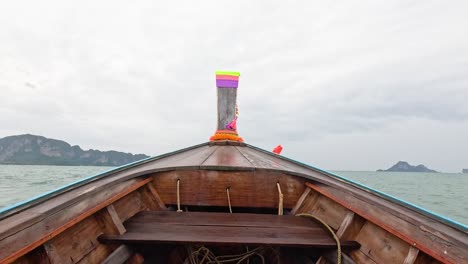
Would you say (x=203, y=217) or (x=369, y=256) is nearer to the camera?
(x=369, y=256)

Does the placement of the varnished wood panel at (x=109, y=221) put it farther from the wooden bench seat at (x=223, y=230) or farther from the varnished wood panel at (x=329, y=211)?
the varnished wood panel at (x=329, y=211)

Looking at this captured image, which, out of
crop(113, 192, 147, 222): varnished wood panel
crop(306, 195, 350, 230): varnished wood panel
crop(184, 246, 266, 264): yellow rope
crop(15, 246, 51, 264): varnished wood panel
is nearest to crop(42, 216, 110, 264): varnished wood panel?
crop(15, 246, 51, 264): varnished wood panel

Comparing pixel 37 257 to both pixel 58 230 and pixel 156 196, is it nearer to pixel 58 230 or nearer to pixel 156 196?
pixel 58 230

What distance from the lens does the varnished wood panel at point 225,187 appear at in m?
3.27

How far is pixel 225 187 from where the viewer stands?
3275mm

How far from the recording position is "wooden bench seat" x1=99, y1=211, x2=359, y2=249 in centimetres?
233

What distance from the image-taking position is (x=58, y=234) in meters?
1.93

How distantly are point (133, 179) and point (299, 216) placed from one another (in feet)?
5.97

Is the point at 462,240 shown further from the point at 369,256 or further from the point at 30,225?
the point at 30,225

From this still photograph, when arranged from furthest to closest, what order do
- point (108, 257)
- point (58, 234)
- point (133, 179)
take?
point (133, 179) → point (108, 257) → point (58, 234)

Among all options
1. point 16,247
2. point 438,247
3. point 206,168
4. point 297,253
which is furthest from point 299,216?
point 16,247

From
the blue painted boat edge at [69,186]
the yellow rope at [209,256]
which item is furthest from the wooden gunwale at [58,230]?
the yellow rope at [209,256]

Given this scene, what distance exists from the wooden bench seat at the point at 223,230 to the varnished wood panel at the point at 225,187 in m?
0.35

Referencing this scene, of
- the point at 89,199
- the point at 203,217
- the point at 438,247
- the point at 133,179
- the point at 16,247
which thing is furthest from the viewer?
the point at 133,179
